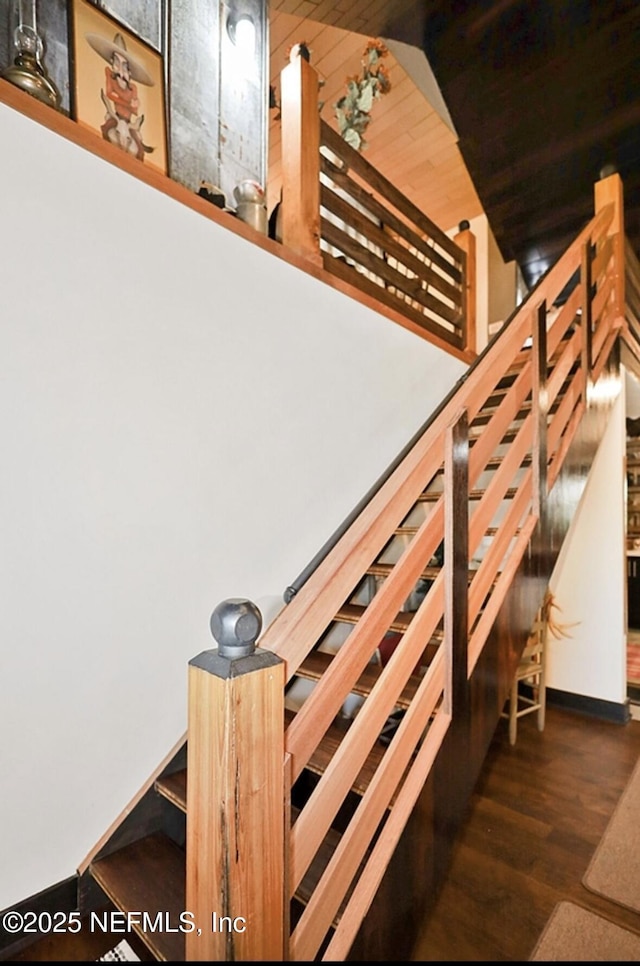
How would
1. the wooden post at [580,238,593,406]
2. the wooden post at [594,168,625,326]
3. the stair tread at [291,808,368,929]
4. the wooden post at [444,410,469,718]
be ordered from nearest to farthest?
1. the stair tread at [291,808,368,929]
2. the wooden post at [444,410,469,718]
3. the wooden post at [580,238,593,406]
4. the wooden post at [594,168,625,326]

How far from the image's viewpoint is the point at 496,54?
9.37 feet

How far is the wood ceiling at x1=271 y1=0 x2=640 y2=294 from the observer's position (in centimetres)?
264

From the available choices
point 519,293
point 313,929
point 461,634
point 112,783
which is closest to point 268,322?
point 461,634

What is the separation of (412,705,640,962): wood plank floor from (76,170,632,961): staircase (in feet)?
1.27

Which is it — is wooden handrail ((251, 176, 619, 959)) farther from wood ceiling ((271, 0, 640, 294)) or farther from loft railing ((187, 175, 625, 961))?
wood ceiling ((271, 0, 640, 294))

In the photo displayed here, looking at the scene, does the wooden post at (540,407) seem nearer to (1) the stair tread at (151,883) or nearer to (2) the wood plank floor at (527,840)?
(2) the wood plank floor at (527,840)

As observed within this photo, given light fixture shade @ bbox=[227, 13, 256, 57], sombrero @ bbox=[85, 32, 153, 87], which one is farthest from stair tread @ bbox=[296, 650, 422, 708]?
light fixture shade @ bbox=[227, 13, 256, 57]

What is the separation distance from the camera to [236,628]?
81cm

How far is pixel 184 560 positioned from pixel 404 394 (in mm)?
1569

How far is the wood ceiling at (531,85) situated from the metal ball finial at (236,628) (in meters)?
3.56

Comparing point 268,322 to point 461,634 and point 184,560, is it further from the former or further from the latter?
point 461,634

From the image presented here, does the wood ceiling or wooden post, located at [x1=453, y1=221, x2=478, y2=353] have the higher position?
the wood ceiling

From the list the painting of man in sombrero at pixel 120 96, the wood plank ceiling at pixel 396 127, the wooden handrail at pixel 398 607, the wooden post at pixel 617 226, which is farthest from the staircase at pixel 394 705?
the wood plank ceiling at pixel 396 127

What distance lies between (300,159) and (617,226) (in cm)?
200
